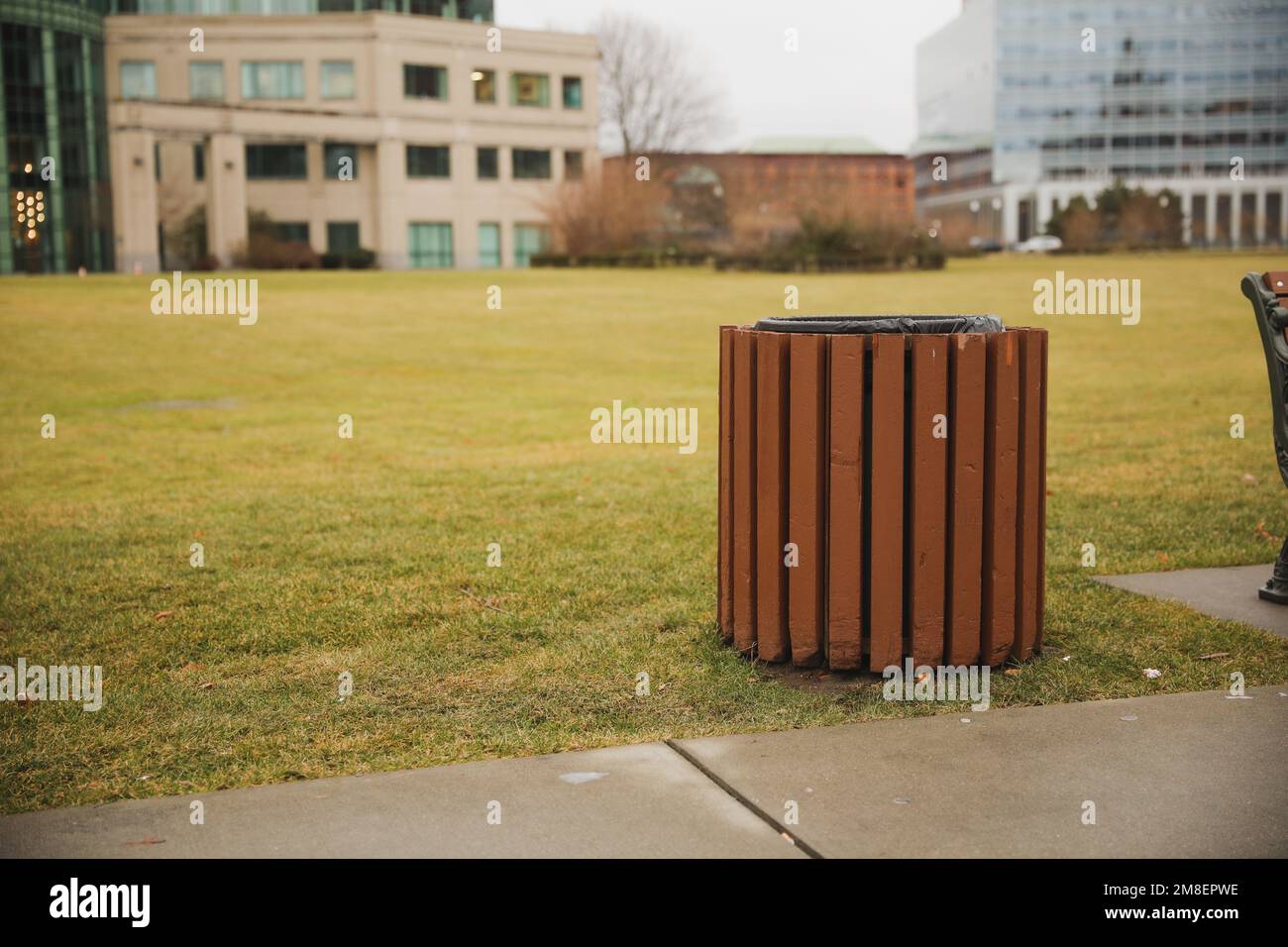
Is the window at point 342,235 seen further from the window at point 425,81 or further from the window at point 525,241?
the window at point 525,241

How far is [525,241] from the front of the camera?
220 feet

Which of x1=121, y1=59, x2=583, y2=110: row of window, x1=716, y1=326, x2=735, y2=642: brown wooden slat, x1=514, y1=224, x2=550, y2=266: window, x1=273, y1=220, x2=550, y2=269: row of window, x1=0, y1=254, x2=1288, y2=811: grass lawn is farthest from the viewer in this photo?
x1=514, y1=224, x2=550, y2=266: window

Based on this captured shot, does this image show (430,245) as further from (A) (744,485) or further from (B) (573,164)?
(A) (744,485)

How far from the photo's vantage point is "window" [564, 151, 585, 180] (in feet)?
226

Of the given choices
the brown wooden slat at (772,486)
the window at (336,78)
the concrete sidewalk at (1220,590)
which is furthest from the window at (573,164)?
the brown wooden slat at (772,486)

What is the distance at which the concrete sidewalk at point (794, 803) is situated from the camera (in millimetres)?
3346

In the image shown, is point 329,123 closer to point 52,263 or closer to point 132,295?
point 52,263

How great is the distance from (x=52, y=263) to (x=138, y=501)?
50.2 m

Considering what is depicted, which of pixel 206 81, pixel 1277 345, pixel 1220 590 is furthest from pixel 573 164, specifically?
pixel 1277 345

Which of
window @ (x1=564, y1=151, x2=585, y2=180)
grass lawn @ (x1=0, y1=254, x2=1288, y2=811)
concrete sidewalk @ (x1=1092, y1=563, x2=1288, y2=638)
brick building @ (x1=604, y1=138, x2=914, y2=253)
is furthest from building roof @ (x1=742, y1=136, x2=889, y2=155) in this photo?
concrete sidewalk @ (x1=1092, y1=563, x2=1288, y2=638)

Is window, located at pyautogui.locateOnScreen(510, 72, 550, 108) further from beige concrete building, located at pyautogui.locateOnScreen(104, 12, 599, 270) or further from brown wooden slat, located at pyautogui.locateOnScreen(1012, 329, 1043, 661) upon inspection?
brown wooden slat, located at pyautogui.locateOnScreen(1012, 329, 1043, 661)

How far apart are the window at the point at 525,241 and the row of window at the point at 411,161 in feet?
8.71

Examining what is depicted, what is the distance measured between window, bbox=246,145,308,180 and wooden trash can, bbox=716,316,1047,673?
201 ft
